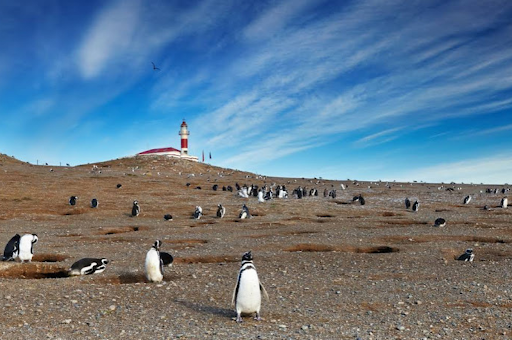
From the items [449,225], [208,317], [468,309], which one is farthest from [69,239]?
[449,225]

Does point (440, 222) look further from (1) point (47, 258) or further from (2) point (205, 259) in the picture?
(1) point (47, 258)

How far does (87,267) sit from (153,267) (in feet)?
6.63

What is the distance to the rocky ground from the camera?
774 cm

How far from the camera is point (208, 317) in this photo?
8289mm

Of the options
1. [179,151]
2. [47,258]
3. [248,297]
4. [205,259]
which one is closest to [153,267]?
[205,259]

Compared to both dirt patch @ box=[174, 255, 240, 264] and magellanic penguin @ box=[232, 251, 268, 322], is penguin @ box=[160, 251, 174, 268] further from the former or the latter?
magellanic penguin @ box=[232, 251, 268, 322]

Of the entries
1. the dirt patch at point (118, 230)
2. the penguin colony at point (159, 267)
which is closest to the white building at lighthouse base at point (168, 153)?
the dirt patch at point (118, 230)

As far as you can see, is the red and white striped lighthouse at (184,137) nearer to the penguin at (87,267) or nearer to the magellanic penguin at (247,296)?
the penguin at (87,267)

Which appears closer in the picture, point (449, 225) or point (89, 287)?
point (89, 287)

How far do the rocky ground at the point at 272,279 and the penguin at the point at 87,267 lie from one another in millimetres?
332

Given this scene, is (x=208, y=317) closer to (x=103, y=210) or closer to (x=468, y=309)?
(x=468, y=309)

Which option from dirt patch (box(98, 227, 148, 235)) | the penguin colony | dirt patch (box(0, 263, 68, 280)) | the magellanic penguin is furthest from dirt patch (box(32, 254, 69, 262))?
the magellanic penguin

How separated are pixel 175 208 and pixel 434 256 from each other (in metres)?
19.2

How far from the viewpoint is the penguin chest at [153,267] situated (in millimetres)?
11156
